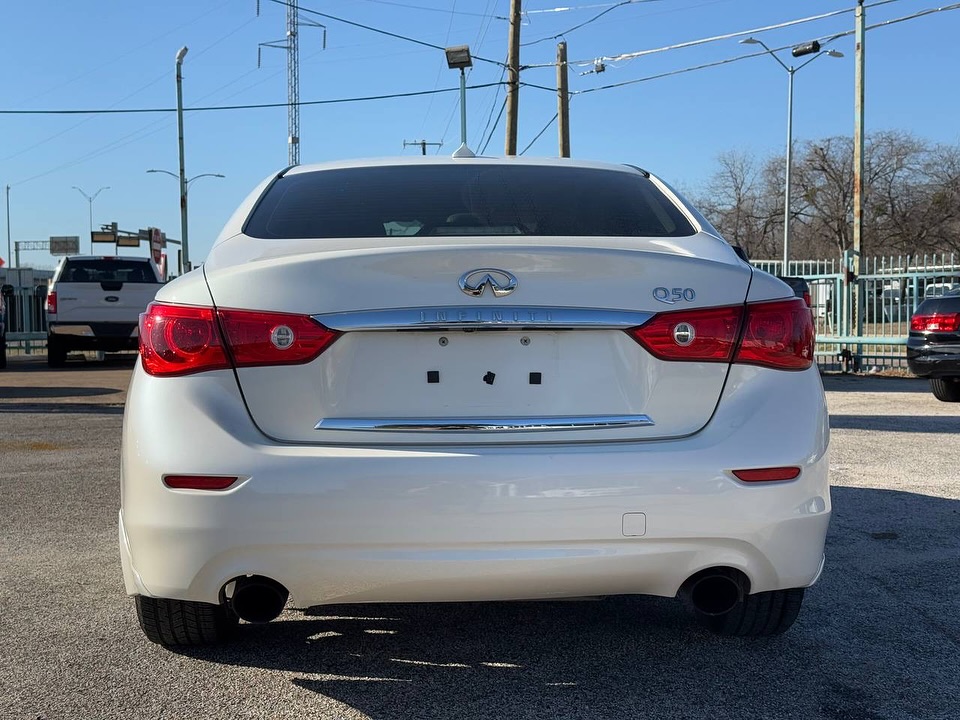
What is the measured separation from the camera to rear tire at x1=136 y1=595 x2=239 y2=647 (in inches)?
122

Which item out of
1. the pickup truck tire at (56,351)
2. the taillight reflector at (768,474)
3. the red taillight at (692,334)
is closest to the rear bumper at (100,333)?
the pickup truck tire at (56,351)

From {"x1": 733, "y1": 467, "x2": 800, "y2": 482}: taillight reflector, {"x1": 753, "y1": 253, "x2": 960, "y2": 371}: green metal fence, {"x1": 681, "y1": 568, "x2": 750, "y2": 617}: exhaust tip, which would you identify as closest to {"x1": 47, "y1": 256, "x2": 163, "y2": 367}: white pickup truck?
{"x1": 753, "y1": 253, "x2": 960, "y2": 371}: green metal fence

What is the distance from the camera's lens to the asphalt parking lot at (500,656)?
2.93 m

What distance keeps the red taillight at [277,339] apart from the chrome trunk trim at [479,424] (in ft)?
0.63

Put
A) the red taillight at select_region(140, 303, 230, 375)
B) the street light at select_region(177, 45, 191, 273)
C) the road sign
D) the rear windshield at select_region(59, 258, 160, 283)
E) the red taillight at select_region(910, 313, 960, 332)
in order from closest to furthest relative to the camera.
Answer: the red taillight at select_region(140, 303, 230, 375), the red taillight at select_region(910, 313, 960, 332), the rear windshield at select_region(59, 258, 160, 283), the street light at select_region(177, 45, 191, 273), the road sign

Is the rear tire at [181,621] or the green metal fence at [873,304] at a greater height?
the green metal fence at [873,304]

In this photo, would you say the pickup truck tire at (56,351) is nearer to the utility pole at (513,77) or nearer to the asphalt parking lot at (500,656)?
the utility pole at (513,77)

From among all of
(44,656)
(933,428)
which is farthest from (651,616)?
(933,428)

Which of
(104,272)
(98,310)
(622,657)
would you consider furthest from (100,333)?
(622,657)

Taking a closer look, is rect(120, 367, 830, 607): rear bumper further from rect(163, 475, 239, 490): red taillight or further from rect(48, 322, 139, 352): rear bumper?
rect(48, 322, 139, 352): rear bumper

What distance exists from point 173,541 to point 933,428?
8.45 m

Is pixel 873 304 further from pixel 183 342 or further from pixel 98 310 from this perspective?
pixel 183 342

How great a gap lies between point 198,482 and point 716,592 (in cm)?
149

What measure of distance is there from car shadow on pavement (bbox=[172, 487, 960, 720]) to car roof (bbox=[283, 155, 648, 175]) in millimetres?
1649
